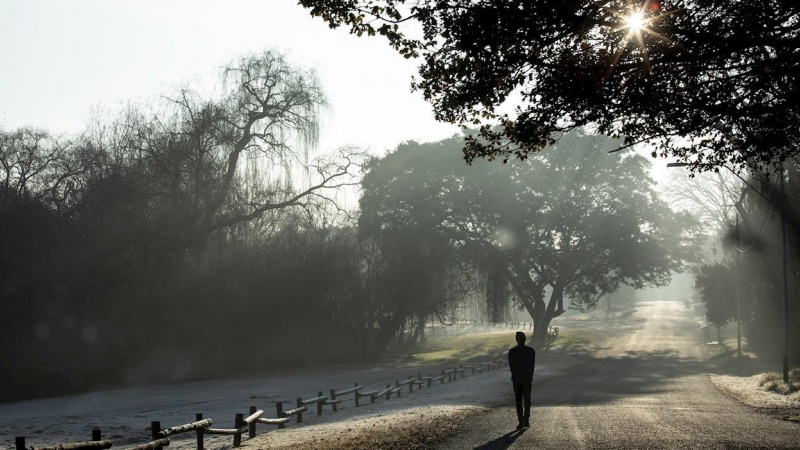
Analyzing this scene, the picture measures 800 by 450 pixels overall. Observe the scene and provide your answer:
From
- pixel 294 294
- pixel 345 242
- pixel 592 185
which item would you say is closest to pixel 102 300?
pixel 294 294

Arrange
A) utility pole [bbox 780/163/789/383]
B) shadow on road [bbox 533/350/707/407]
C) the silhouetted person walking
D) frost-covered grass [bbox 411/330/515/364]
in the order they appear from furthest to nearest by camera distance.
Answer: frost-covered grass [bbox 411/330/515/364]
utility pole [bbox 780/163/789/383]
shadow on road [bbox 533/350/707/407]
the silhouetted person walking

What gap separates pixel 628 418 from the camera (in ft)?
55.3

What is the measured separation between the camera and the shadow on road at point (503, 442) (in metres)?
12.5

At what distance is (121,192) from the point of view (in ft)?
112

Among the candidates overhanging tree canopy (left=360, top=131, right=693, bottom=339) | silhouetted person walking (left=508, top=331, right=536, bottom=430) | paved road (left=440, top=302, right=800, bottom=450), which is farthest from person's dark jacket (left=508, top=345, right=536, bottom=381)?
overhanging tree canopy (left=360, top=131, right=693, bottom=339)

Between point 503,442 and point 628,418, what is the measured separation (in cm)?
502

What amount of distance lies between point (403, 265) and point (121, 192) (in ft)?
57.8

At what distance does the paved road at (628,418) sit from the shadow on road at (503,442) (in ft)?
0.06

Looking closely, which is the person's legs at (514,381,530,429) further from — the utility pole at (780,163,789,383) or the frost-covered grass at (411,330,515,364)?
the frost-covered grass at (411,330,515,364)

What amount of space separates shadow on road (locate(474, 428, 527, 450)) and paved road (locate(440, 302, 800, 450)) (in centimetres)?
2

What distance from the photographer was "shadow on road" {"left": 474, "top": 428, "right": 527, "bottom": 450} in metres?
12.5

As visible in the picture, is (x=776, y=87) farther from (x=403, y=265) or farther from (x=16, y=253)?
(x=403, y=265)

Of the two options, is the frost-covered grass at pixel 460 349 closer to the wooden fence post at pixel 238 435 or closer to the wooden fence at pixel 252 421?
the wooden fence at pixel 252 421

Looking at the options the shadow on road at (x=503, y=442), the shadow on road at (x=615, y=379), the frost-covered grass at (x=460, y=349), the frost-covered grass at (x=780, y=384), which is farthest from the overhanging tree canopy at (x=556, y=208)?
the shadow on road at (x=503, y=442)
